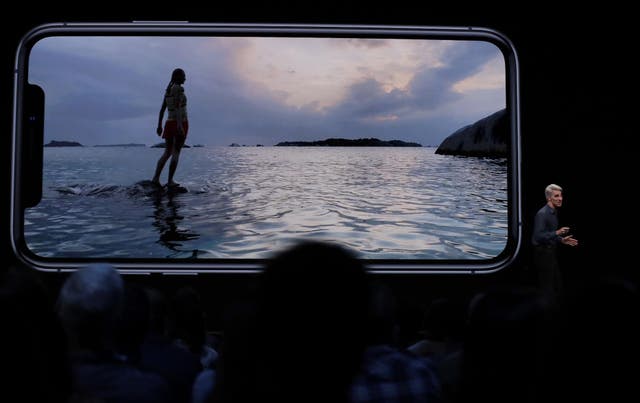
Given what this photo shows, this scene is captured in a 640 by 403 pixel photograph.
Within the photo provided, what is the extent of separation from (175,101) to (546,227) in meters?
4.12

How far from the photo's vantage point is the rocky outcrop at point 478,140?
14.5 m

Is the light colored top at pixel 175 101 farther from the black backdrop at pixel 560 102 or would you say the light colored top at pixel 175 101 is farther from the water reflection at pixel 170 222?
the black backdrop at pixel 560 102

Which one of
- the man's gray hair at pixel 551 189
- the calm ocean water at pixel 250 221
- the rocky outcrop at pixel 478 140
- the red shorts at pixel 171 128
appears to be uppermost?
the rocky outcrop at pixel 478 140

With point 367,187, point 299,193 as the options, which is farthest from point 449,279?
point 367,187

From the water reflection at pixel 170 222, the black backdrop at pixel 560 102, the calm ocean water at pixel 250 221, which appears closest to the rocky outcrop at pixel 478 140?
the calm ocean water at pixel 250 221

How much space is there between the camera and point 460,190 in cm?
1330

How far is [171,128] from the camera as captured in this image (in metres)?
6.35

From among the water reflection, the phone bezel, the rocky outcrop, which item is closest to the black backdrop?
the phone bezel

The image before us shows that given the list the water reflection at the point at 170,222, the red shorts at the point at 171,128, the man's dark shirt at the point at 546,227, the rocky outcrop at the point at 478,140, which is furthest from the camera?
the rocky outcrop at the point at 478,140

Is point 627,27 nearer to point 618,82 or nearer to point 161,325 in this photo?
point 618,82

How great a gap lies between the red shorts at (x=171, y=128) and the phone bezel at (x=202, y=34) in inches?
114

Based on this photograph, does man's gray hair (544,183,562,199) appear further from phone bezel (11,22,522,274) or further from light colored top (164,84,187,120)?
light colored top (164,84,187,120)

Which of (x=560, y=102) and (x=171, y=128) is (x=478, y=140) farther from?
(x=560, y=102)

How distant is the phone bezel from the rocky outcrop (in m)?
10.1
